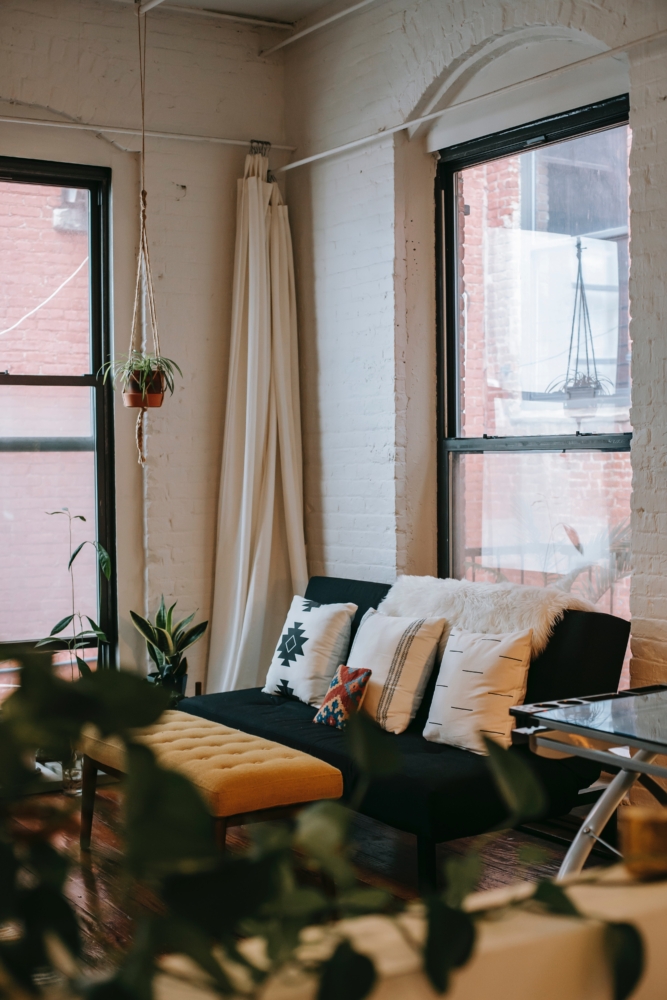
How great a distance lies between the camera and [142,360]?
464 centimetres

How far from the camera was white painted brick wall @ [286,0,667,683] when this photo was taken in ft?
14.8

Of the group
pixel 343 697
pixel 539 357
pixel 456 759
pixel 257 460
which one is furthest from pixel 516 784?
pixel 257 460

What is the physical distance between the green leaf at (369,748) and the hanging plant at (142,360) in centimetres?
431

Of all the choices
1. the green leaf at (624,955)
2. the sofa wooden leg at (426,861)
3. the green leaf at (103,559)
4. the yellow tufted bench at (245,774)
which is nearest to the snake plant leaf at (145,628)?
the green leaf at (103,559)

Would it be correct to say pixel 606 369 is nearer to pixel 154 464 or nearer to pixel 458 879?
pixel 154 464

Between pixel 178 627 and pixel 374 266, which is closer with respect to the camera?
pixel 374 266

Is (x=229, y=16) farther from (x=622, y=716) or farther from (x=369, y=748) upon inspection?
(x=369, y=748)

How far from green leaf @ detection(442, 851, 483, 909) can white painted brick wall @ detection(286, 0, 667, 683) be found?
12.6 feet

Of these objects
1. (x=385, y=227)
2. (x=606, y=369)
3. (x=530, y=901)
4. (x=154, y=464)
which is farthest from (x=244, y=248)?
(x=530, y=901)

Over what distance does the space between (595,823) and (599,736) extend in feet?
1.09

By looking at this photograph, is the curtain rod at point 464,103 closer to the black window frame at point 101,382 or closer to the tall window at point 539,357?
the tall window at point 539,357

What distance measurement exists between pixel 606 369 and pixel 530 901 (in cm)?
372

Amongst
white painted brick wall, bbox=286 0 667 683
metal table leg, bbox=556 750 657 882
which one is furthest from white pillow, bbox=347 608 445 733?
metal table leg, bbox=556 750 657 882

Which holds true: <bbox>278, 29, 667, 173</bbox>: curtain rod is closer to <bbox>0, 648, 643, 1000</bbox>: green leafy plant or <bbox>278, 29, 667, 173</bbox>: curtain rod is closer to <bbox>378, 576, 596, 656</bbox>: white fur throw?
<bbox>378, 576, 596, 656</bbox>: white fur throw
